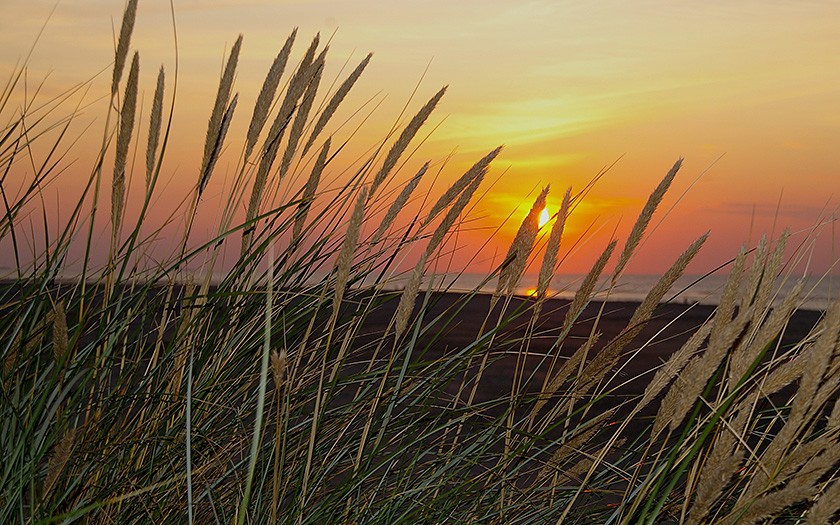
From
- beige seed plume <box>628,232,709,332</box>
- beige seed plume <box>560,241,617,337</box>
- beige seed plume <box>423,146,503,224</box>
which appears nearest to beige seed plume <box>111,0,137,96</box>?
beige seed plume <box>423,146,503,224</box>

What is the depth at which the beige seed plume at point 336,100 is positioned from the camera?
202 cm

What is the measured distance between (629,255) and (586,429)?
0.40 metres

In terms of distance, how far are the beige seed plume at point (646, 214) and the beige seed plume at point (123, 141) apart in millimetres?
1053

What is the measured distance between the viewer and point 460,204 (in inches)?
69.1

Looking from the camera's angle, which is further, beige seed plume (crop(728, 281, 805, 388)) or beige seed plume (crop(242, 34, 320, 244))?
beige seed plume (crop(242, 34, 320, 244))

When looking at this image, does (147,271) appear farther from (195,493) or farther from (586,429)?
(586,429)

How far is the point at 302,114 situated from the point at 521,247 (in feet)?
1.95

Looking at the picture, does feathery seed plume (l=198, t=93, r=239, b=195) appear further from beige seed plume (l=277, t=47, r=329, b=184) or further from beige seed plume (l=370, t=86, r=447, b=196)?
beige seed plume (l=370, t=86, r=447, b=196)

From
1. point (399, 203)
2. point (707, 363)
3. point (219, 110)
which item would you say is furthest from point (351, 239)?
point (219, 110)

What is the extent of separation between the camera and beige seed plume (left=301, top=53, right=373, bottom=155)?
2.02 metres

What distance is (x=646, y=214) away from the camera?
1725 millimetres

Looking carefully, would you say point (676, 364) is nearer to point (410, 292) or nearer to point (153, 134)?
point (410, 292)

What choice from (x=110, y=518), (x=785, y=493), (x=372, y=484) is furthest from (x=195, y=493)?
(x=785, y=493)

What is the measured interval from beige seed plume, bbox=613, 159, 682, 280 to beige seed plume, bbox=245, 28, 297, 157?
823mm
